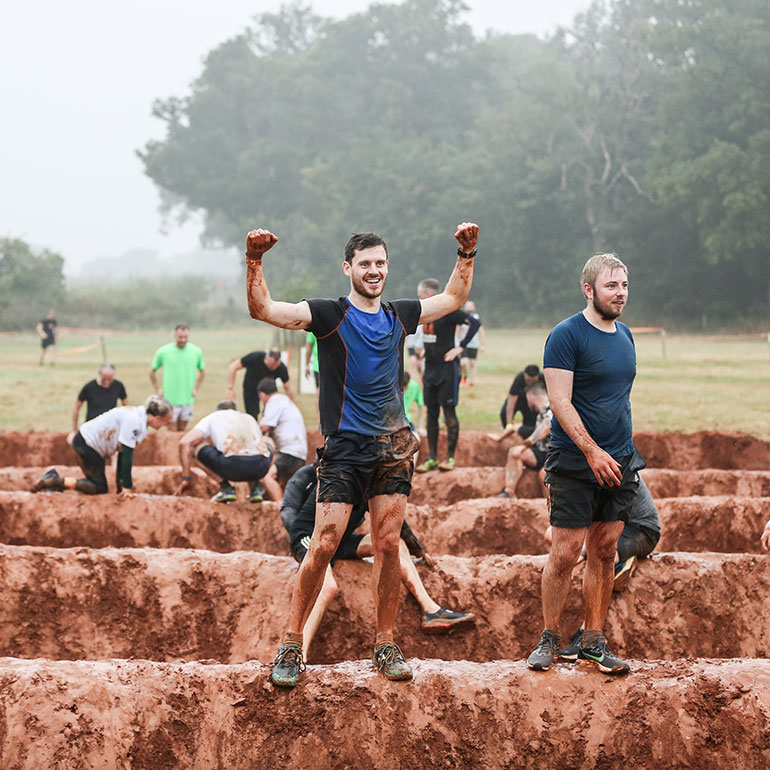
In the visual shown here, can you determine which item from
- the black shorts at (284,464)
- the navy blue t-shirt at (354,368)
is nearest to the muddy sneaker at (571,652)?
the navy blue t-shirt at (354,368)

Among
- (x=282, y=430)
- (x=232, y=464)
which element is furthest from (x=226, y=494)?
(x=282, y=430)

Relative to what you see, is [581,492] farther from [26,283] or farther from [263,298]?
[26,283]

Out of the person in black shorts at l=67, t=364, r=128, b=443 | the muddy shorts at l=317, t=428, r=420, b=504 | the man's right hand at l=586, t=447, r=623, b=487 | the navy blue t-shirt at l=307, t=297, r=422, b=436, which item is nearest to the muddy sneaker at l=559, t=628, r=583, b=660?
the man's right hand at l=586, t=447, r=623, b=487

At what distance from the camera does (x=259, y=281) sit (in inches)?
192

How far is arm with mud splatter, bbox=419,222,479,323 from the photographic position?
5336 mm

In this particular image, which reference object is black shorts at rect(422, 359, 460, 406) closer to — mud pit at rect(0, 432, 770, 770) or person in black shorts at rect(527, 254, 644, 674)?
mud pit at rect(0, 432, 770, 770)

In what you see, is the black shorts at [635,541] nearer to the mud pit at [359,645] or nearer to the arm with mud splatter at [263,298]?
the mud pit at [359,645]

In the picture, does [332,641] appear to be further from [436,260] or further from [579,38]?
[579,38]

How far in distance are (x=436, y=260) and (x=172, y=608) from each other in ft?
134

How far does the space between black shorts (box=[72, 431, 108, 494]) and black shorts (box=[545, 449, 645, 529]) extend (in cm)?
593

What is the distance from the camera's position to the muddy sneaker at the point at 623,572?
6.89m

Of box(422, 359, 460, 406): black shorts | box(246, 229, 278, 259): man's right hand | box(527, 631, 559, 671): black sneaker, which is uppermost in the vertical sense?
box(246, 229, 278, 259): man's right hand

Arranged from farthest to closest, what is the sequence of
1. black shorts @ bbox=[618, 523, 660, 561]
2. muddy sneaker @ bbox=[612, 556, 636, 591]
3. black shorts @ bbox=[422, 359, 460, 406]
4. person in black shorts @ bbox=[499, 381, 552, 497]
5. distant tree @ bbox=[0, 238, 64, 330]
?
1. distant tree @ bbox=[0, 238, 64, 330]
2. black shorts @ bbox=[422, 359, 460, 406]
3. person in black shorts @ bbox=[499, 381, 552, 497]
4. black shorts @ bbox=[618, 523, 660, 561]
5. muddy sneaker @ bbox=[612, 556, 636, 591]

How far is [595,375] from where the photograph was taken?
17.5ft
